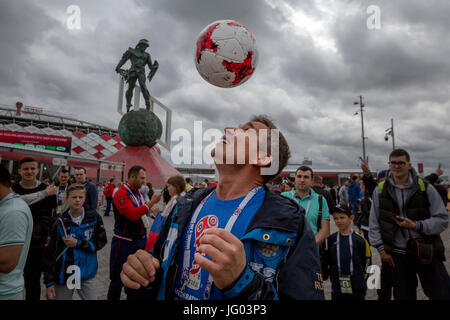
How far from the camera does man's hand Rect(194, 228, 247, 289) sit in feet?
2.85

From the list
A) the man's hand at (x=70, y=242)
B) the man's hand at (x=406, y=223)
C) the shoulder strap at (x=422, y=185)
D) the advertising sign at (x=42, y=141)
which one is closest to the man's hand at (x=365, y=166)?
the shoulder strap at (x=422, y=185)

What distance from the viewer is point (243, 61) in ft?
8.03

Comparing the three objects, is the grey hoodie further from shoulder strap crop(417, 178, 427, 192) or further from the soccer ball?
the soccer ball

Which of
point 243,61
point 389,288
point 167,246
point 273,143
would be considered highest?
point 243,61

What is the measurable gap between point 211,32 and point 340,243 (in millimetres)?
2954

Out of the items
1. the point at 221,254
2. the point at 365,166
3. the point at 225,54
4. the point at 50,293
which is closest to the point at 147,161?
the point at 50,293

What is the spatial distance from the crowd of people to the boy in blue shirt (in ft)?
0.04

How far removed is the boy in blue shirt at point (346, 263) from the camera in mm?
3109

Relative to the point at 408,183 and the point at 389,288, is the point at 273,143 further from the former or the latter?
the point at 389,288

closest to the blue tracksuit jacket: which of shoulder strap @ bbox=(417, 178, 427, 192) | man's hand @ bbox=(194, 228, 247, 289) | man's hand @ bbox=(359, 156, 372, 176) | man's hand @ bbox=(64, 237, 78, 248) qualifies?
man's hand @ bbox=(194, 228, 247, 289)

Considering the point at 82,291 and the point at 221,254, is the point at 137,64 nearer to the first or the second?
the point at 82,291

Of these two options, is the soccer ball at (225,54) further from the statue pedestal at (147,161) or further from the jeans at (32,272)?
the statue pedestal at (147,161)

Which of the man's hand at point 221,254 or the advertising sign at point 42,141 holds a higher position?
the advertising sign at point 42,141
